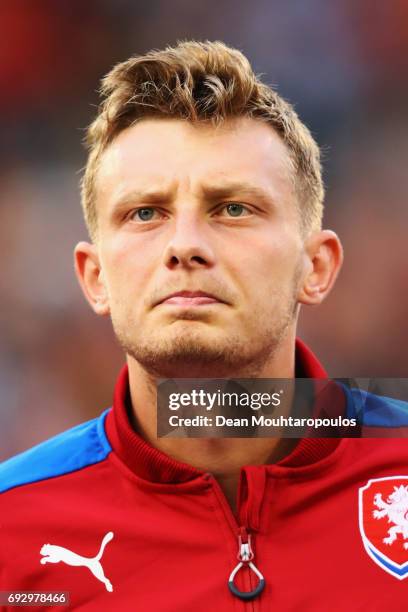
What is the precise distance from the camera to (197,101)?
1.46 meters

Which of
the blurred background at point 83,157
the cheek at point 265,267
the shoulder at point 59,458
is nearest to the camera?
the cheek at point 265,267

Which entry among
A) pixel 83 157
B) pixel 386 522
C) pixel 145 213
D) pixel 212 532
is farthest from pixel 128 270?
pixel 83 157

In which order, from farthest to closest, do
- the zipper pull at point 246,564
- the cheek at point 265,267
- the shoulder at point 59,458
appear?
the shoulder at point 59,458 < the cheek at point 265,267 < the zipper pull at point 246,564

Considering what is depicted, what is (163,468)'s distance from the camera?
138 centimetres

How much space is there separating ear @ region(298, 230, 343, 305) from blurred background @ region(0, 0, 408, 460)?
1.22m

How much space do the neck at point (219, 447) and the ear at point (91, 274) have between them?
0.49 ft

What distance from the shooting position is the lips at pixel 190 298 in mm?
1312

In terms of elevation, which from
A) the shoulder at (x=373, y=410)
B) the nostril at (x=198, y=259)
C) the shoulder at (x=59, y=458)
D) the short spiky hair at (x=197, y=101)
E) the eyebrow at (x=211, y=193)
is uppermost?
the short spiky hair at (x=197, y=101)

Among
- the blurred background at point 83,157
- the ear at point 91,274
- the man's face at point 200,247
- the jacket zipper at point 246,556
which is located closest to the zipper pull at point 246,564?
the jacket zipper at point 246,556

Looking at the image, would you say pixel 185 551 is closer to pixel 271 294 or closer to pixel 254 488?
pixel 254 488

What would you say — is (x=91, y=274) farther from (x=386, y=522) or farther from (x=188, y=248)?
(x=386, y=522)

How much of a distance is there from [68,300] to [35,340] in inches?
7.5

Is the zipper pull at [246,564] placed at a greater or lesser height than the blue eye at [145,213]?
lesser

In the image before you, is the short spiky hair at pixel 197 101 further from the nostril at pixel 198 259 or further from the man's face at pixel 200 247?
the nostril at pixel 198 259
